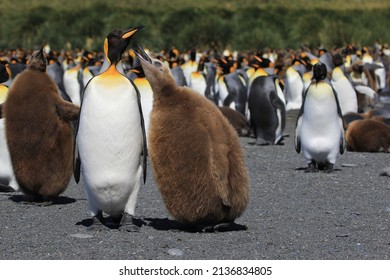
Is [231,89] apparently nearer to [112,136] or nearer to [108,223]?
[108,223]

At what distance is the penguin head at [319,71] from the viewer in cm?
817

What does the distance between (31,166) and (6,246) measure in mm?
1478

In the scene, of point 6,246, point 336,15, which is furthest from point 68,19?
point 6,246

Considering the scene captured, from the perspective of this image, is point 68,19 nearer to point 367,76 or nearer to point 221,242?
point 367,76

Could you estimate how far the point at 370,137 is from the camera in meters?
10.4

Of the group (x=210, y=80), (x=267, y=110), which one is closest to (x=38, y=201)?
(x=267, y=110)

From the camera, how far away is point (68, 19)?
37625 mm

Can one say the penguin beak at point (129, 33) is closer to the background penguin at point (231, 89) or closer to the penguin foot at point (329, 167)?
the penguin foot at point (329, 167)

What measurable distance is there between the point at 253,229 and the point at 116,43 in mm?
1395

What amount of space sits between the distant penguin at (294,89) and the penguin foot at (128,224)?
12311 mm

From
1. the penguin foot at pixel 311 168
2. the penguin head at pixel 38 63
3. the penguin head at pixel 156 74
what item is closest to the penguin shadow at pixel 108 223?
the penguin head at pixel 156 74

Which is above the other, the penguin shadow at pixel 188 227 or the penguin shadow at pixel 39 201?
the penguin shadow at pixel 188 227

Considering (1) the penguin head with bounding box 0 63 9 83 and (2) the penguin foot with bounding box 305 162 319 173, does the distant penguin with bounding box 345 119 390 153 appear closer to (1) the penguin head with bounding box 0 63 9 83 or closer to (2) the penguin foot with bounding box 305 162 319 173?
(2) the penguin foot with bounding box 305 162 319 173

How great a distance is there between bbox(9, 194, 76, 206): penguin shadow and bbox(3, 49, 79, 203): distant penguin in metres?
0.12
